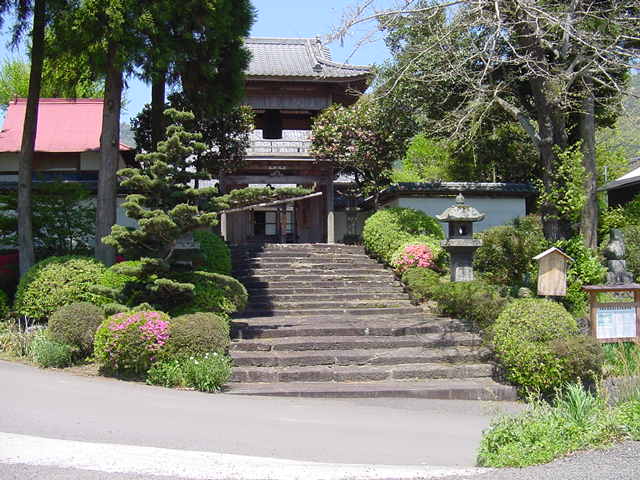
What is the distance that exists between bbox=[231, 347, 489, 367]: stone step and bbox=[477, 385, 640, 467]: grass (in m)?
4.80

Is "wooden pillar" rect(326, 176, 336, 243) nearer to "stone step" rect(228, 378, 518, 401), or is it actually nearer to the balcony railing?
the balcony railing

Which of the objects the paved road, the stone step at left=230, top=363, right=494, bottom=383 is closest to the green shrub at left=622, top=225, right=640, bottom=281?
the stone step at left=230, top=363, right=494, bottom=383

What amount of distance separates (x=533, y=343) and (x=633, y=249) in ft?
22.6

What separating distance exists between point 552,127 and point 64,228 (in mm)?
11068

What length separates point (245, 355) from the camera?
10.0 meters

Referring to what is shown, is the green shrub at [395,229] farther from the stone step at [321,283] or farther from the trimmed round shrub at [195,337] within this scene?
the trimmed round shrub at [195,337]

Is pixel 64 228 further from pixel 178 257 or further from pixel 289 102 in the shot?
pixel 289 102

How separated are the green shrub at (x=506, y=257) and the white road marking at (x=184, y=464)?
10028mm

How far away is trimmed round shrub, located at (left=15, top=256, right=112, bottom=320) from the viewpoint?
1105 centimetres

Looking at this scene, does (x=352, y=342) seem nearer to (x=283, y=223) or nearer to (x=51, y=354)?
(x=51, y=354)

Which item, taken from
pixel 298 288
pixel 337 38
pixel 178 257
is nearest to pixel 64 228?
pixel 178 257

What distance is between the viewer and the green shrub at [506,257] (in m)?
14.4

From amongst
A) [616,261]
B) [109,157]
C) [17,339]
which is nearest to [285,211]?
[109,157]

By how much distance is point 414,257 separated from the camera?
1477cm
